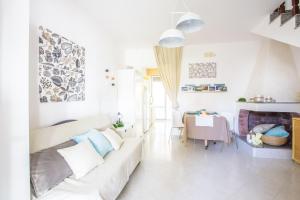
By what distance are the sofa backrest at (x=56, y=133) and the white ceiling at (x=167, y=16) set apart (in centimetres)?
185

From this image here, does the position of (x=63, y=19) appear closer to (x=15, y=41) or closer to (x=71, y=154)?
(x=15, y=41)

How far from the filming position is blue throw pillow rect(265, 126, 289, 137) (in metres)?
3.61

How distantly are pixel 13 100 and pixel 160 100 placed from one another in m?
7.08

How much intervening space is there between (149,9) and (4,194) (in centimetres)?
296

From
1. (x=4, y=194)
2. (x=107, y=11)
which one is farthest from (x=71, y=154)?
(x=107, y=11)

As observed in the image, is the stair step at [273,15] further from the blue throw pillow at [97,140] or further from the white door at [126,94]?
the blue throw pillow at [97,140]

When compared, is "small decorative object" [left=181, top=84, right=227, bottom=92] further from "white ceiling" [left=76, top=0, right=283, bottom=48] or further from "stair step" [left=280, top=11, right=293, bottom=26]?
"stair step" [left=280, top=11, right=293, bottom=26]

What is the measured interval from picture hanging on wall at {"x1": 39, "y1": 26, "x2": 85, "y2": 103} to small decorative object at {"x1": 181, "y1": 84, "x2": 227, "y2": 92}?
10.3 feet

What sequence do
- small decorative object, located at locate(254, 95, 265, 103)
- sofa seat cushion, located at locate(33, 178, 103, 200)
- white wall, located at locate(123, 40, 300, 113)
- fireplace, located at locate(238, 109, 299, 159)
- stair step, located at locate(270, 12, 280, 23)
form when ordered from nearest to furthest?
sofa seat cushion, located at locate(33, 178, 103, 200)
stair step, located at locate(270, 12, 280, 23)
fireplace, located at locate(238, 109, 299, 159)
small decorative object, located at locate(254, 95, 265, 103)
white wall, located at locate(123, 40, 300, 113)

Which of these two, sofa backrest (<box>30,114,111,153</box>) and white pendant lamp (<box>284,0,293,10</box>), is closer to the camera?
sofa backrest (<box>30,114,111,153</box>)

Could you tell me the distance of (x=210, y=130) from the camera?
3920mm

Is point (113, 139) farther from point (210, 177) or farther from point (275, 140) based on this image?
point (275, 140)

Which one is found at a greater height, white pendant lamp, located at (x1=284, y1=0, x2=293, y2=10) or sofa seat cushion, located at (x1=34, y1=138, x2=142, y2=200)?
white pendant lamp, located at (x1=284, y1=0, x2=293, y2=10)

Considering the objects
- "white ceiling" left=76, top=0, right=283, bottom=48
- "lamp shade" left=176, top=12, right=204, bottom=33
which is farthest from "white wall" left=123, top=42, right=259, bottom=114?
"lamp shade" left=176, top=12, right=204, bottom=33
